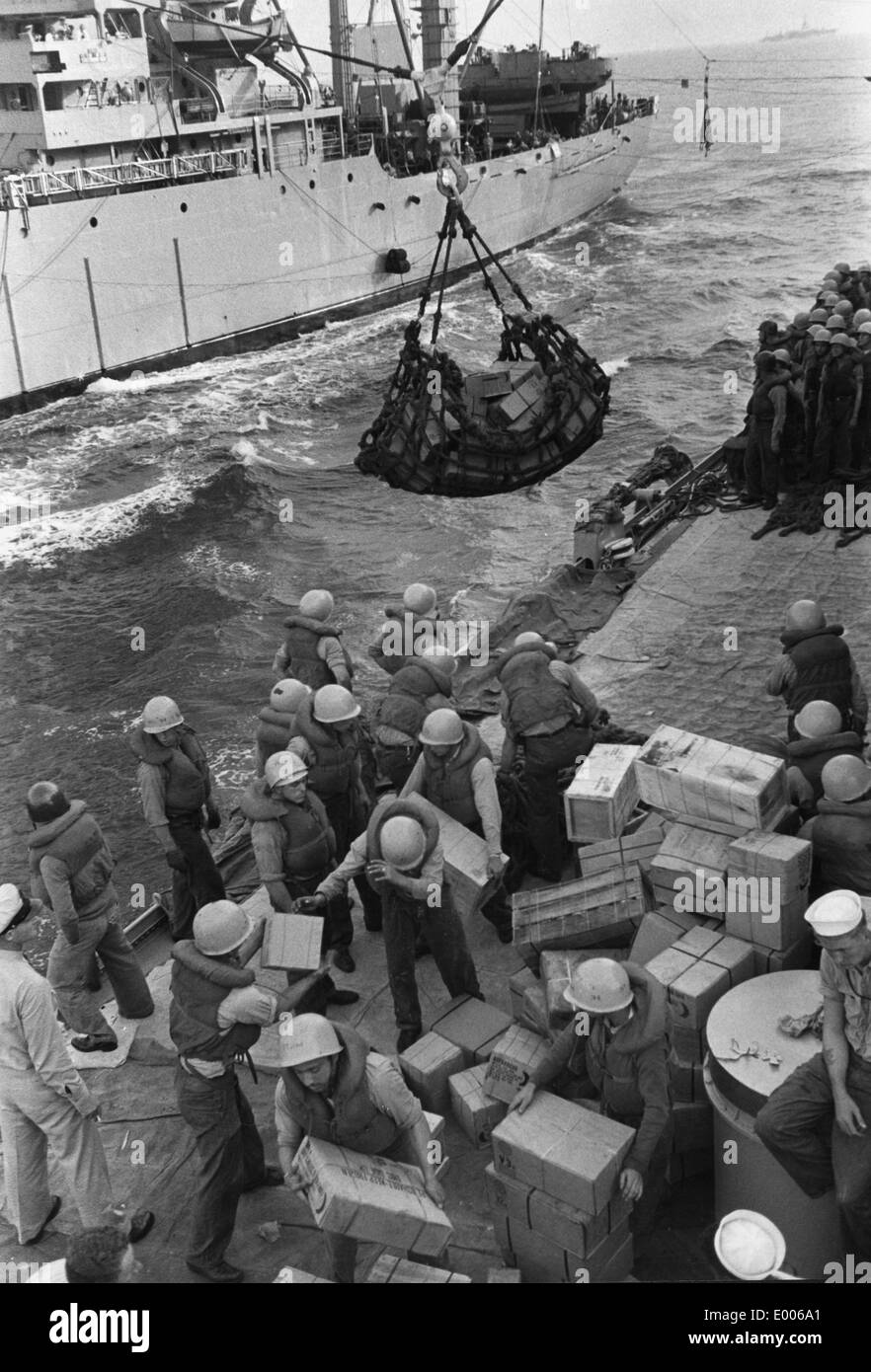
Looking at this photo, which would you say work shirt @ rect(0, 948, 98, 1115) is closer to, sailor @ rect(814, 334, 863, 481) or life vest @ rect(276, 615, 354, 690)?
life vest @ rect(276, 615, 354, 690)

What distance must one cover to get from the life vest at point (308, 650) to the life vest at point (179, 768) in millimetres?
981

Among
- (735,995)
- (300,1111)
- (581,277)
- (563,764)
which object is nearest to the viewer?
(300,1111)

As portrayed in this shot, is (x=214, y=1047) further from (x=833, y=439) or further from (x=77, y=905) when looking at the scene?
(x=833, y=439)

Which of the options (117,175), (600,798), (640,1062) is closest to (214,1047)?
(640,1062)

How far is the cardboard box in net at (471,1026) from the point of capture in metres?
5.03

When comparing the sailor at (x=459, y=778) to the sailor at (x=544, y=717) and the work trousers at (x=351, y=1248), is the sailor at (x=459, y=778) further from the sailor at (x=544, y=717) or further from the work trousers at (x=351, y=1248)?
the work trousers at (x=351, y=1248)

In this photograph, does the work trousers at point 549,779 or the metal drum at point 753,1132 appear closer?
the metal drum at point 753,1132

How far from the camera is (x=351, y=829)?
648cm

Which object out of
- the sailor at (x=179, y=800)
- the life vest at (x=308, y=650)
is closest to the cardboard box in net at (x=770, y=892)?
the sailor at (x=179, y=800)

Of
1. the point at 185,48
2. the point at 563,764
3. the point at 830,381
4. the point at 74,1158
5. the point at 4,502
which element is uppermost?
the point at 185,48

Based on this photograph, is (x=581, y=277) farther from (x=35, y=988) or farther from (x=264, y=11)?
(x=35, y=988)

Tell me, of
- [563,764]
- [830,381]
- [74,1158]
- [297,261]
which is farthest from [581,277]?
[74,1158]
